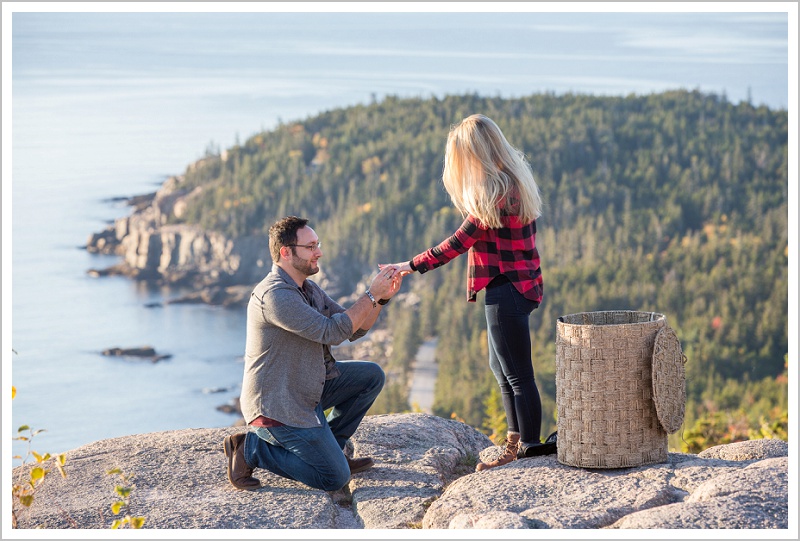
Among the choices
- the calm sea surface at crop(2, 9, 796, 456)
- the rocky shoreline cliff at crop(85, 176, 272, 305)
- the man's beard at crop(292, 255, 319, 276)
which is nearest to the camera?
the man's beard at crop(292, 255, 319, 276)

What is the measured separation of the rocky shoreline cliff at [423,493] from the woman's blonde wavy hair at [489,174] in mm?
1165

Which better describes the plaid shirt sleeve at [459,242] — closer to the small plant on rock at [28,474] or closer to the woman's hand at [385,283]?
the woman's hand at [385,283]

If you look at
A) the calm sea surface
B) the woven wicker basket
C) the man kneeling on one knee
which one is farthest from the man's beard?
the calm sea surface

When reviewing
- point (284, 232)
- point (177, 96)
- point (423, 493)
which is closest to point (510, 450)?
point (423, 493)

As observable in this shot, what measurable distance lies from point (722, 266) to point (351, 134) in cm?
5730

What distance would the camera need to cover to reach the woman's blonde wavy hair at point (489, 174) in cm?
387

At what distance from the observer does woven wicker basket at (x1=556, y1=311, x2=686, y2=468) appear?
3.92 meters

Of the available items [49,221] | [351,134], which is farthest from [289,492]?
[49,221]

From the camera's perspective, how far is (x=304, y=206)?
4405 inches

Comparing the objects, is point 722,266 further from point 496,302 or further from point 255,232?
point 496,302

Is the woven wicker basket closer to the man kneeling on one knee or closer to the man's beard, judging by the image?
the man kneeling on one knee

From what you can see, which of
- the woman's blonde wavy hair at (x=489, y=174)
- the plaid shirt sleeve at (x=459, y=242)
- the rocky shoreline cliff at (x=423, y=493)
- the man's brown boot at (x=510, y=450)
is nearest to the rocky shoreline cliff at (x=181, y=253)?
the rocky shoreline cliff at (x=423, y=493)

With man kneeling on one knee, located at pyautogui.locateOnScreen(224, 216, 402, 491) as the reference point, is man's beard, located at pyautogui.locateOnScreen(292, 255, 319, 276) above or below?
above

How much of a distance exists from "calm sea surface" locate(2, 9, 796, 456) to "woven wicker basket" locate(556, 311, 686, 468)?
74387mm
